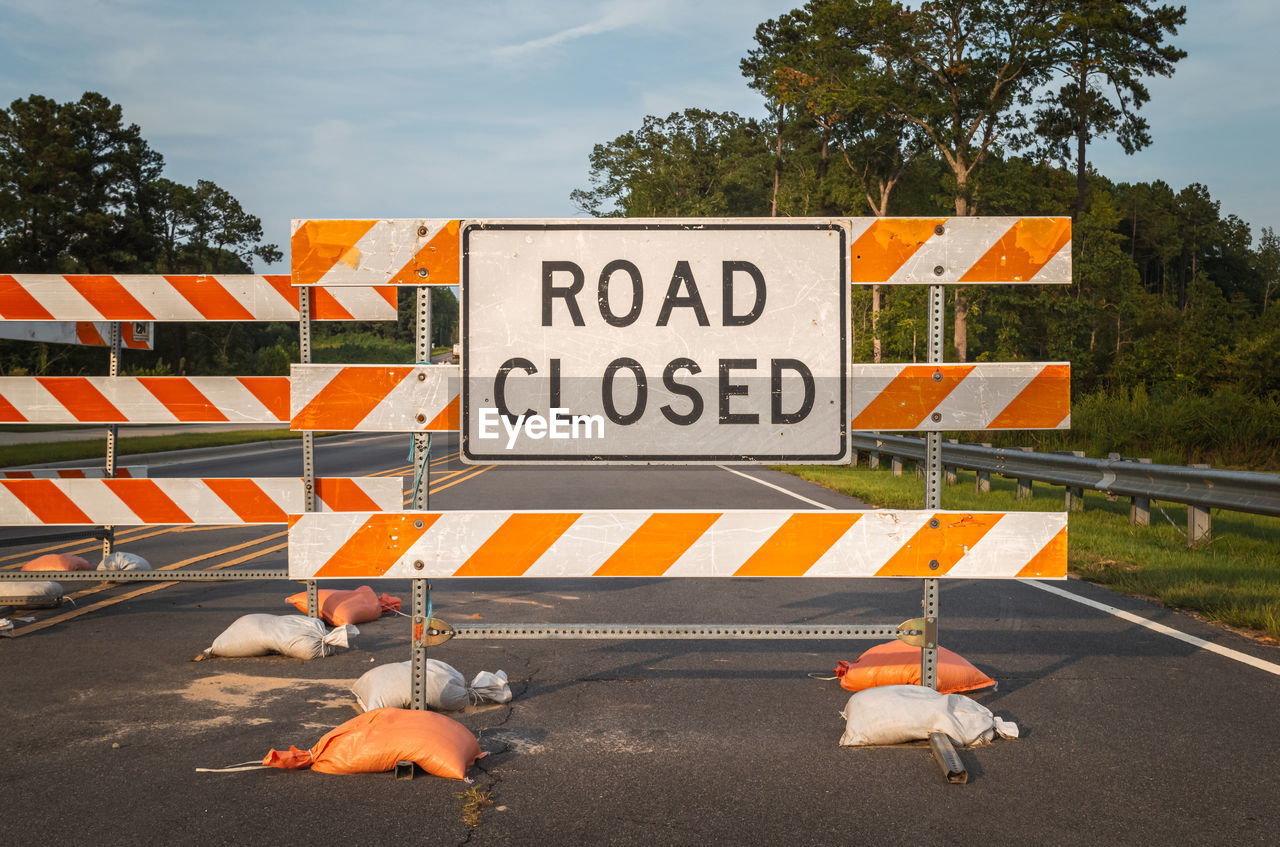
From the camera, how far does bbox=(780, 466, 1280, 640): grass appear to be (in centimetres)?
739

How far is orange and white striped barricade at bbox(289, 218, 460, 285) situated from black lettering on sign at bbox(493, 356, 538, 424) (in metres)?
0.53

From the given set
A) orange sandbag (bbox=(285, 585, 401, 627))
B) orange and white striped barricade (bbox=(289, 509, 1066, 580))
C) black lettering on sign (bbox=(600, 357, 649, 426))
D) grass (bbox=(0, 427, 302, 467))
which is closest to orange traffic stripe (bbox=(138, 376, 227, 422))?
orange sandbag (bbox=(285, 585, 401, 627))

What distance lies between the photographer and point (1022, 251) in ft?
15.4

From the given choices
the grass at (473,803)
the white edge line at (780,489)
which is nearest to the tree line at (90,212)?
the white edge line at (780,489)

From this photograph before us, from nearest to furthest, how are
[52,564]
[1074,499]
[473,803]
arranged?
1. [473,803]
2. [52,564]
3. [1074,499]

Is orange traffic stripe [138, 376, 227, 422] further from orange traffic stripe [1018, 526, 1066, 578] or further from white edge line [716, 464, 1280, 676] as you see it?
orange traffic stripe [1018, 526, 1066, 578]

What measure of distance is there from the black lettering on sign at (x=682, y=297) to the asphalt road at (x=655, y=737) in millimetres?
1805

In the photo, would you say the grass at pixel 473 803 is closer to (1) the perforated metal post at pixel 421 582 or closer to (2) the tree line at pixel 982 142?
(1) the perforated metal post at pixel 421 582

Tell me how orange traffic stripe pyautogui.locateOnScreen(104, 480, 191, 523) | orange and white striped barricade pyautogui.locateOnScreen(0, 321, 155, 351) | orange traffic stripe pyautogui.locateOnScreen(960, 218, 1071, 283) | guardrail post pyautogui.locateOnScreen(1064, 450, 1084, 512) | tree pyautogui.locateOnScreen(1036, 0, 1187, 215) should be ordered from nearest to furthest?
1. orange traffic stripe pyautogui.locateOnScreen(960, 218, 1071, 283)
2. orange traffic stripe pyautogui.locateOnScreen(104, 480, 191, 523)
3. orange and white striped barricade pyautogui.locateOnScreen(0, 321, 155, 351)
4. guardrail post pyautogui.locateOnScreen(1064, 450, 1084, 512)
5. tree pyautogui.locateOnScreen(1036, 0, 1187, 215)

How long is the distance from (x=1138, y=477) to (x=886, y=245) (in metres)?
7.35

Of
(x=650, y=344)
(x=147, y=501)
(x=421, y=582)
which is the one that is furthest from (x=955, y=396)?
(x=147, y=501)

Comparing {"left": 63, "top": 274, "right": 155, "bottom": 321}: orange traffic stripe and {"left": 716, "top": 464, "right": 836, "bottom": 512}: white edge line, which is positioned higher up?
{"left": 63, "top": 274, "right": 155, "bottom": 321}: orange traffic stripe

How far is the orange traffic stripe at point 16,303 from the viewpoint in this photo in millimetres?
7008

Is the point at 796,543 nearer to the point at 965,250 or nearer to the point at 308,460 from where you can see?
the point at 965,250
